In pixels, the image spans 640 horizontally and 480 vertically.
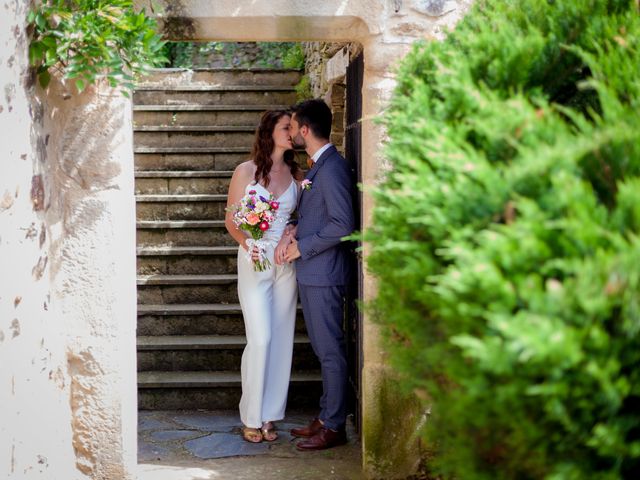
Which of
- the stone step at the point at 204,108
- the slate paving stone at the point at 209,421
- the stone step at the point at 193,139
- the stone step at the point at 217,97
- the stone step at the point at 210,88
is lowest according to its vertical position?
the slate paving stone at the point at 209,421

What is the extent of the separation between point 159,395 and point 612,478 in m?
4.38

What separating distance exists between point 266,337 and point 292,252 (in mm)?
571

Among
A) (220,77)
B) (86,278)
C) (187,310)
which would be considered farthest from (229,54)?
(86,278)

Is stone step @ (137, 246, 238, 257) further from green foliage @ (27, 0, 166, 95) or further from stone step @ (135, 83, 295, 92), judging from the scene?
green foliage @ (27, 0, 166, 95)

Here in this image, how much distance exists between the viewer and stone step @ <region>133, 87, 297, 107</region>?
8094 mm

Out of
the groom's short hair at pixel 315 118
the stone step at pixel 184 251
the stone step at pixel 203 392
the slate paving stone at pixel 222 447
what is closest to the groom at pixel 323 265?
the groom's short hair at pixel 315 118

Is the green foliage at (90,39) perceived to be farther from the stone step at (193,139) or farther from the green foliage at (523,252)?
the stone step at (193,139)

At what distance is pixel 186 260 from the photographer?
675 cm

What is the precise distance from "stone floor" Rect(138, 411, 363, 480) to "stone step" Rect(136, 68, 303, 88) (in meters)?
3.86

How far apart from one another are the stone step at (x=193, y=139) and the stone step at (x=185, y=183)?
573 mm

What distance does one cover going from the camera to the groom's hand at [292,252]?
4809mm

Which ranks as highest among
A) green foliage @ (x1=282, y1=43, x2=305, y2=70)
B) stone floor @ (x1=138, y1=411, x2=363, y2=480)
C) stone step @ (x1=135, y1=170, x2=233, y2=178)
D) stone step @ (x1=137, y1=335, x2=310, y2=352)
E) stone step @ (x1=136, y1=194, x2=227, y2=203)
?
green foliage @ (x1=282, y1=43, x2=305, y2=70)

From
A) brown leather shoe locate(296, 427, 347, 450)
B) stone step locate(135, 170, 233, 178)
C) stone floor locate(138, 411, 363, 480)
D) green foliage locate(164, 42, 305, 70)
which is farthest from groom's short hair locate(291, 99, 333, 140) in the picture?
green foliage locate(164, 42, 305, 70)

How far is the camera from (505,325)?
1.62 m
